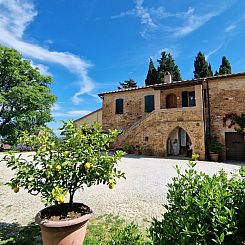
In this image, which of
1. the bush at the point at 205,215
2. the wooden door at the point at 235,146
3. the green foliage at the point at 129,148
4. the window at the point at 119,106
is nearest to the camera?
the bush at the point at 205,215

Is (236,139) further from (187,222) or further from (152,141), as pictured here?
(187,222)

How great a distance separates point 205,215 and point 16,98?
69.8 feet

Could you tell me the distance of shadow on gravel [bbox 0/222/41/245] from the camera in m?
3.18

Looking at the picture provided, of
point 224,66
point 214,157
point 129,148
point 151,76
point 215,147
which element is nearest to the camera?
point 214,157

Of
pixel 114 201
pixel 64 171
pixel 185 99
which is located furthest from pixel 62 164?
pixel 185 99

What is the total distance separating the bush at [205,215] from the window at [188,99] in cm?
1561

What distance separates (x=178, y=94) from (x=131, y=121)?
5098 millimetres

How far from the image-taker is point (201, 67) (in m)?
29.2

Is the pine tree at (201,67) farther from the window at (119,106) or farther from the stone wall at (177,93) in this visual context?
the window at (119,106)

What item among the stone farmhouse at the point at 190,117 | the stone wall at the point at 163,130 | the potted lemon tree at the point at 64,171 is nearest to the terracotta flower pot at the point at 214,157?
the stone farmhouse at the point at 190,117

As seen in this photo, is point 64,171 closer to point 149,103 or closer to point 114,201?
point 114,201

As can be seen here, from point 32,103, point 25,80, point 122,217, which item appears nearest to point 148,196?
point 122,217

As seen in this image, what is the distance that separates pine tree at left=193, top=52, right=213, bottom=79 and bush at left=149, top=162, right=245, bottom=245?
97.7 ft

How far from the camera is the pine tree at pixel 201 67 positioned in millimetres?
28578
